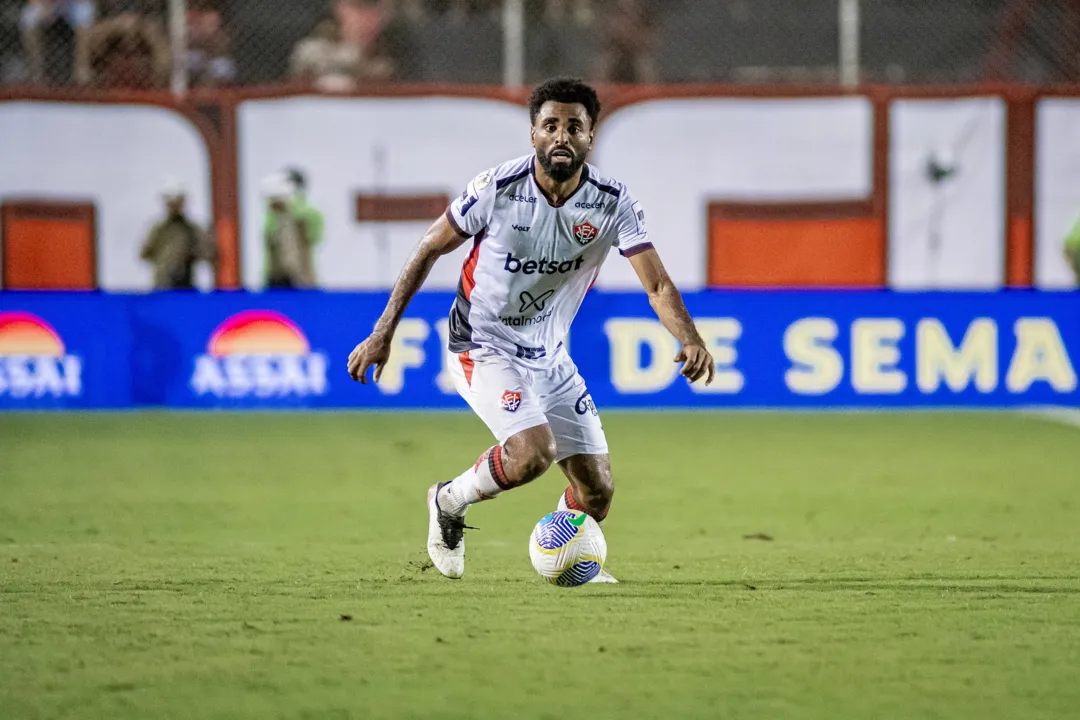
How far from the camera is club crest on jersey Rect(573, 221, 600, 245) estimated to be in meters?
6.54

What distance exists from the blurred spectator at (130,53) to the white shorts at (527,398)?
12.2 m

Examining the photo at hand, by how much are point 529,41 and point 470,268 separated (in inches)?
454

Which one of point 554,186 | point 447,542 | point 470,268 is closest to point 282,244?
point 470,268

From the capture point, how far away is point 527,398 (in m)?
6.58

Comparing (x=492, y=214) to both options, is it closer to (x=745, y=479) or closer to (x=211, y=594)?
(x=211, y=594)

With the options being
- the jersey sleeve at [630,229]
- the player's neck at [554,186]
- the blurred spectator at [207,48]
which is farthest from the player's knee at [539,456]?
the blurred spectator at [207,48]

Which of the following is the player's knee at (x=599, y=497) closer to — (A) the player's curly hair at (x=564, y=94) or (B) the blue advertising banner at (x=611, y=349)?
(A) the player's curly hair at (x=564, y=94)

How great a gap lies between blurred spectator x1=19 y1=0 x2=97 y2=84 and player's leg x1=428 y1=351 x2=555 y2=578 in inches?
476

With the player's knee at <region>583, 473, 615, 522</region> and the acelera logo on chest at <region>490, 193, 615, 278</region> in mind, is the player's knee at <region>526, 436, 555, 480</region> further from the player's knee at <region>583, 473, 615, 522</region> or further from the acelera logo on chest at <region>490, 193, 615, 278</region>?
the acelera logo on chest at <region>490, 193, 615, 278</region>

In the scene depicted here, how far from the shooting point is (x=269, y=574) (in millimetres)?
6977

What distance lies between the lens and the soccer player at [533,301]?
638cm

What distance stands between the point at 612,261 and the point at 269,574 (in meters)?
12.6

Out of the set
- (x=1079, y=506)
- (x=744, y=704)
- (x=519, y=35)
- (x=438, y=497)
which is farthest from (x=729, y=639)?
(x=519, y=35)

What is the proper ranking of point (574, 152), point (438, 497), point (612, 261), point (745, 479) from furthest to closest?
point (612, 261), point (745, 479), point (438, 497), point (574, 152)
